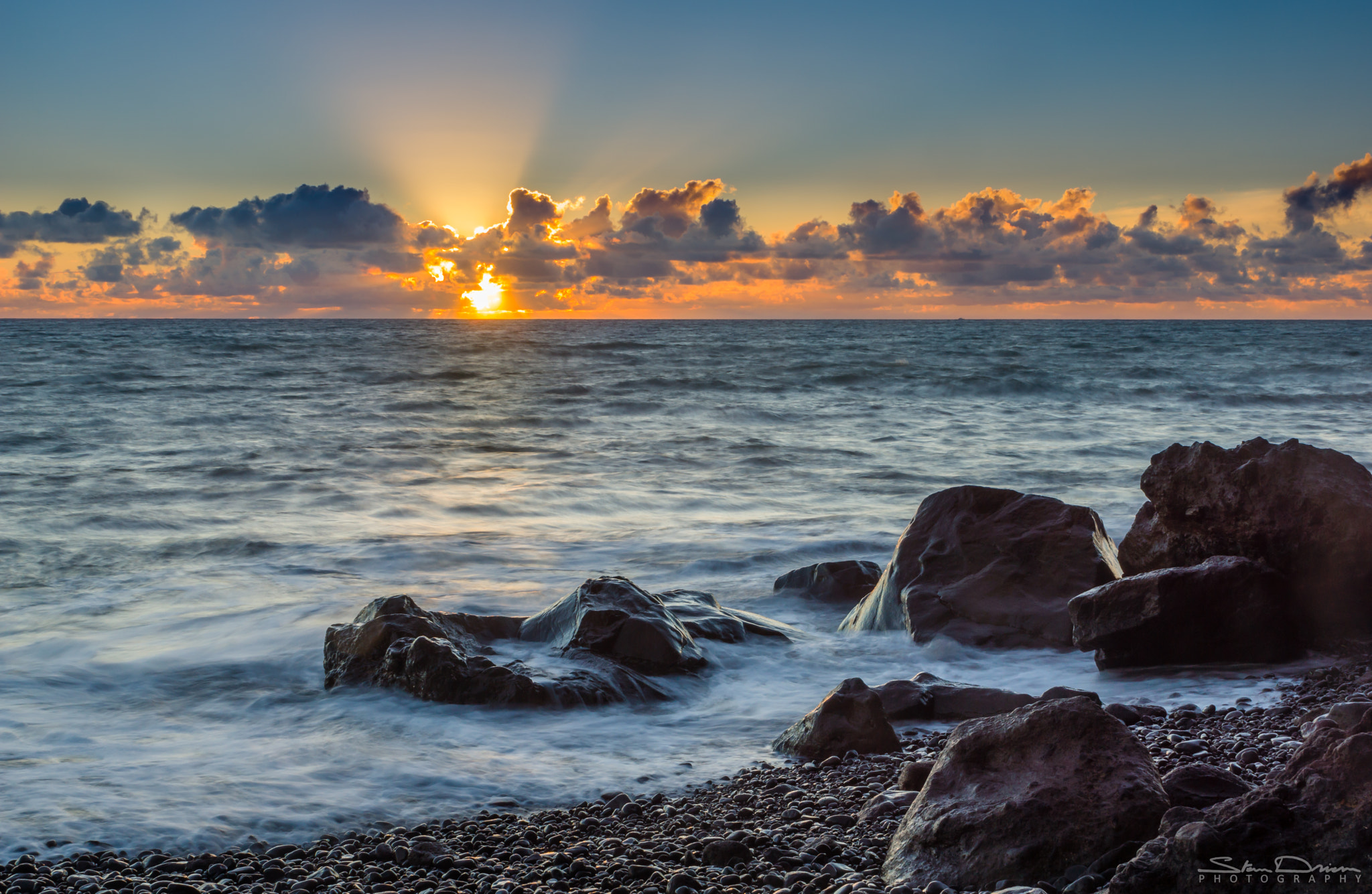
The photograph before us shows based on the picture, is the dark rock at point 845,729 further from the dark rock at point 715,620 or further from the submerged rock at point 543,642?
the dark rock at point 715,620

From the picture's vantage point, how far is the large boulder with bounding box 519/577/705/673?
18.6ft

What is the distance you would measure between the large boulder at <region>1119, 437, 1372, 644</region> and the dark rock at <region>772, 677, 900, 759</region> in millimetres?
2517

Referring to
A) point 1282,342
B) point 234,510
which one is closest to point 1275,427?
point 234,510

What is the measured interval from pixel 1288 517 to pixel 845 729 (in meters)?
2.89

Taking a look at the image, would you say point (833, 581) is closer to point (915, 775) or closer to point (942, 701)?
point (942, 701)

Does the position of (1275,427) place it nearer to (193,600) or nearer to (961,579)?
(961,579)

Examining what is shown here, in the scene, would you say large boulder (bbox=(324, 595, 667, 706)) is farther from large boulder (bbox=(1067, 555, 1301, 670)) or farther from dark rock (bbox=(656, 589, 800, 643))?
large boulder (bbox=(1067, 555, 1301, 670))

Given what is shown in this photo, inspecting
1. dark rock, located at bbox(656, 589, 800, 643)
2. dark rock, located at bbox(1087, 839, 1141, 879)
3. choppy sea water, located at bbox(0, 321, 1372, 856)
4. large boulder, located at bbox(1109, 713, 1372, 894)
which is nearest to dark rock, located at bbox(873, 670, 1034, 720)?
choppy sea water, located at bbox(0, 321, 1372, 856)

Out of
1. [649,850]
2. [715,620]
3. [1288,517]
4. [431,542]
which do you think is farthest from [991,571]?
[431,542]

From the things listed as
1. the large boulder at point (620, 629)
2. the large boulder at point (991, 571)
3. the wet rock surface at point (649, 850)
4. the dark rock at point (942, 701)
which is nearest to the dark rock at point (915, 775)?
the wet rock surface at point (649, 850)

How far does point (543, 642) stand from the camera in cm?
601

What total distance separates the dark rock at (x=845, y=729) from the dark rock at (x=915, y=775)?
634 millimetres

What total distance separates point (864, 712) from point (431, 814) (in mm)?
1873

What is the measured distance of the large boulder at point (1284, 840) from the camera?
203 cm
